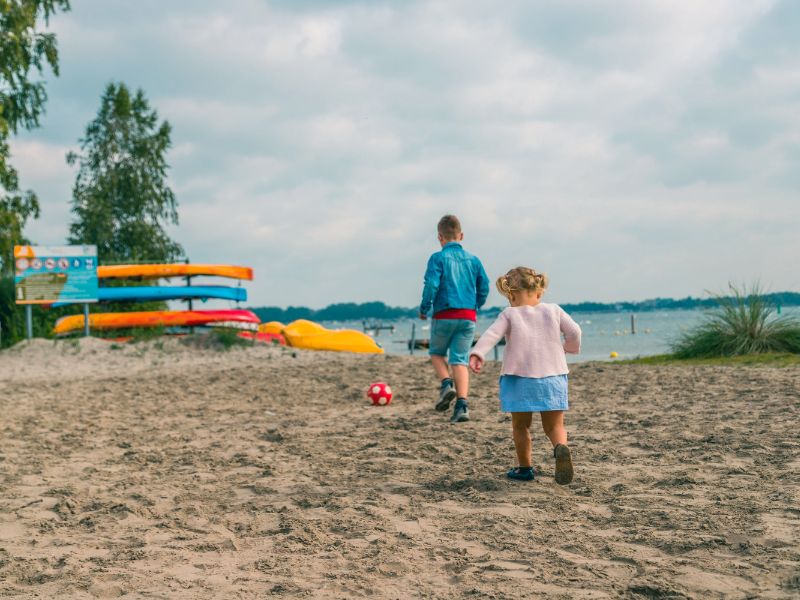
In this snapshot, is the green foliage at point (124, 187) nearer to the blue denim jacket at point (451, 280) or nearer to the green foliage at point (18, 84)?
the green foliage at point (18, 84)

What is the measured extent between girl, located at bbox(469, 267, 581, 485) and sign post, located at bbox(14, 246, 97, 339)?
14.7 meters

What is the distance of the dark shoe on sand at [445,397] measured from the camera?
796 cm

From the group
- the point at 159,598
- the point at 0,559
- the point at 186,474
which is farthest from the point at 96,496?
the point at 159,598

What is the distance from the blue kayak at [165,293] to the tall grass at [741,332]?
1082cm

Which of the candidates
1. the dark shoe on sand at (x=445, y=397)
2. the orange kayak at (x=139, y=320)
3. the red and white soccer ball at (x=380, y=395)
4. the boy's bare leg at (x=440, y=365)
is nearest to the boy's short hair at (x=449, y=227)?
the boy's bare leg at (x=440, y=365)

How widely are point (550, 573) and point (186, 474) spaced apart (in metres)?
3.41

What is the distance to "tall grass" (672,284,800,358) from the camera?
13875 mm

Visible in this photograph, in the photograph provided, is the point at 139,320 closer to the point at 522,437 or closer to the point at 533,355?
the point at 522,437

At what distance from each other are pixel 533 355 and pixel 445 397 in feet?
10.2

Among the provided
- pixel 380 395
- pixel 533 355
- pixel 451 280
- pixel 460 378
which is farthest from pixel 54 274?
pixel 533 355

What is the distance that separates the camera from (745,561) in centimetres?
342

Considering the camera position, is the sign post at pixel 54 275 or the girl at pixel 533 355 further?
the sign post at pixel 54 275

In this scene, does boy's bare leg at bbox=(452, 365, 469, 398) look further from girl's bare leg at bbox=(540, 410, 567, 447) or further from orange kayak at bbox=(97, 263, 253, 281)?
orange kayak at bbox=(97, 263, 253, 281)

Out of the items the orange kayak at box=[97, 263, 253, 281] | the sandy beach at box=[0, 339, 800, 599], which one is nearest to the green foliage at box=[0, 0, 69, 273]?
the orange kayak at box=[97, 263, 253, 281]
